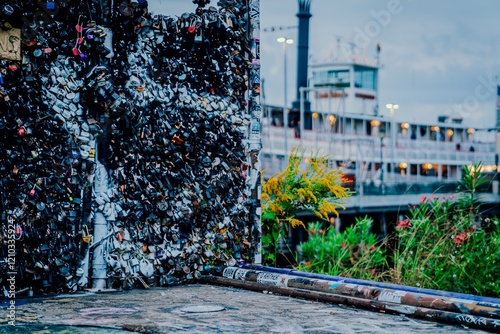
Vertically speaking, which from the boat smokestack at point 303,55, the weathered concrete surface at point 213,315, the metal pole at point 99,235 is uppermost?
the boat smokestack at point 303,55

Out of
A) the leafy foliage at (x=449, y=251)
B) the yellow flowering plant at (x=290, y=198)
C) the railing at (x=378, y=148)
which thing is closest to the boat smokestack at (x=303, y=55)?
the railing at (x=378, y=148)

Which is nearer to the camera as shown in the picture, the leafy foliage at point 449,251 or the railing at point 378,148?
the leafy foliage at point 449,251

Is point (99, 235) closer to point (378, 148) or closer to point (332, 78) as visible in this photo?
point (378, 148)

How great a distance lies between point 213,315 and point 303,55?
3944 cm

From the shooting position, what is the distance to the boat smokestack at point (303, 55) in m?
42.1

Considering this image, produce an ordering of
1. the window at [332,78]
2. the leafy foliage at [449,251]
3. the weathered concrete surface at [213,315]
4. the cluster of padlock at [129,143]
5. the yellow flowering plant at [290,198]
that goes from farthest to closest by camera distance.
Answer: the window at [332,78] < the yellow flowering plant at [290,198] < the leafy foliage at [449,251] < the cluster of padlock at [129,143] < the weathered concrete surface at [213,315]

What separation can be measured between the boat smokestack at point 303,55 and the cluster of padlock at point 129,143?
3567 centimetres

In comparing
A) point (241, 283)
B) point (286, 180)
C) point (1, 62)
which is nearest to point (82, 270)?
point (241, 283)

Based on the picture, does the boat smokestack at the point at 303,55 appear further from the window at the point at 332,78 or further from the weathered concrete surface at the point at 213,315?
the weathered concrete surface at the point at 213,315

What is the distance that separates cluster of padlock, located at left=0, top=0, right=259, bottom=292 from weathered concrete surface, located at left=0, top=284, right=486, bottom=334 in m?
0.44

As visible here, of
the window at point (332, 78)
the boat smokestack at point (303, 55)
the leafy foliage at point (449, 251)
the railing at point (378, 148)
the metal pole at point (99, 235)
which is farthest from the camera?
the window at point (332, 78)

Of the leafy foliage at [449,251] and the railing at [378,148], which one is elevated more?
the railing at [378,148]

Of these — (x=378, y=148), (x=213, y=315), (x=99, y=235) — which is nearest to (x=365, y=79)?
(x=378, y=148)

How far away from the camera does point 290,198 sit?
7.23m
